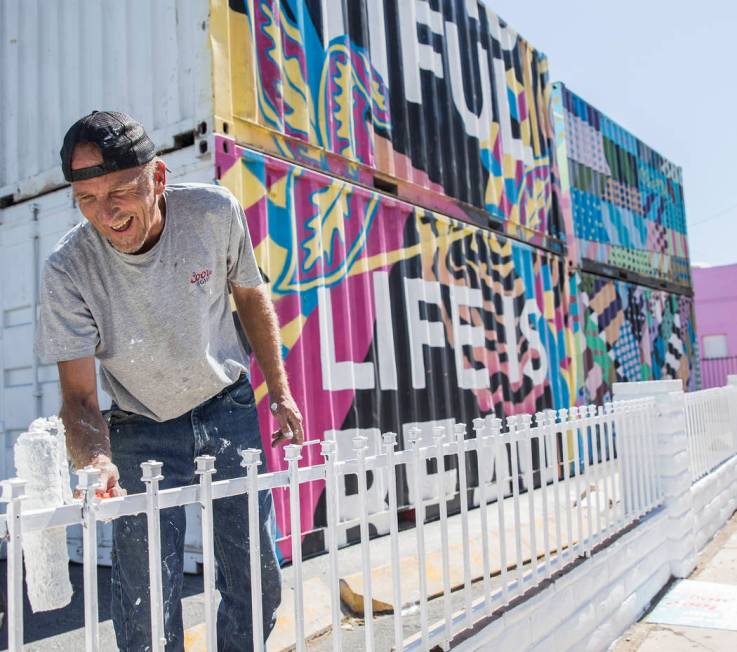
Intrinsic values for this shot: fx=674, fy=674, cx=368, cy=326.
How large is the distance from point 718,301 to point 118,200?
25907 mm

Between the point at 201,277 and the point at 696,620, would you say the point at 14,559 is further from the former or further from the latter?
the point at 696,620

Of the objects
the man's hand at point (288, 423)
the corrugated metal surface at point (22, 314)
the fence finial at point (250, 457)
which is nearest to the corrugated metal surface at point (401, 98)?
the corrugated metal surface at point (22, 314)

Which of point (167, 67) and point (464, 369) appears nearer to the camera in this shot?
point (167, 67)

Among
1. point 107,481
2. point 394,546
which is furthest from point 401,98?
point 107,481

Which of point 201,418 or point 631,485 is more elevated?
point 201,418

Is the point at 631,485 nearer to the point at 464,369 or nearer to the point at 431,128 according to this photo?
the point at 464,369

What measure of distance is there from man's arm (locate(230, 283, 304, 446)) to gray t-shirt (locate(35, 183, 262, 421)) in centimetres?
15

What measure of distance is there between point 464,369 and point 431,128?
6.62 ft

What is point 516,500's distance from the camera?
281 cm

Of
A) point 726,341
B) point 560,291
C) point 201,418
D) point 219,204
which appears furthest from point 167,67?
point 726,341

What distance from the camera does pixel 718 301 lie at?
24.0m

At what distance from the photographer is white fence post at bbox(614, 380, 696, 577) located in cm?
437

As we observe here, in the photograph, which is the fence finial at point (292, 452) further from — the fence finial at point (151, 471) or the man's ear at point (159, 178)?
the man's ear at point (159, 178)

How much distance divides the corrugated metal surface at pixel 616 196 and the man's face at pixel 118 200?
669cm
